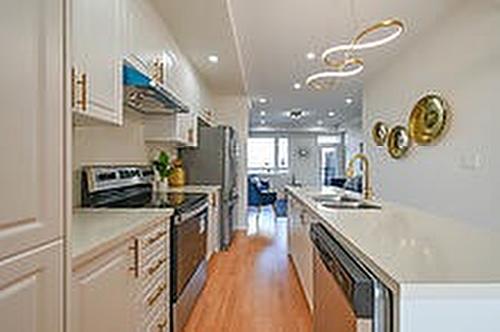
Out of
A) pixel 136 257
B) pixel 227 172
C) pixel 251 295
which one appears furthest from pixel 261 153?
pixel 136 257

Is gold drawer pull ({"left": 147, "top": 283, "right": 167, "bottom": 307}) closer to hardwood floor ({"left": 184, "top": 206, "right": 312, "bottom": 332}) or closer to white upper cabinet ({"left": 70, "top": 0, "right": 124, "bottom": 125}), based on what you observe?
hardwood floor ({"left": 184, "top": 206, "right": 312, "bottom": 332})

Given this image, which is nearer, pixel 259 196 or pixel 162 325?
pixel 162 325

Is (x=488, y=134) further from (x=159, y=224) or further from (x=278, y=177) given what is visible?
(x=278, y=177)

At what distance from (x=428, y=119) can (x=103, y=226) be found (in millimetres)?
3938

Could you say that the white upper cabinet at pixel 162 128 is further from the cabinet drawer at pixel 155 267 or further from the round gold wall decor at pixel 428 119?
the round gold wall decor at pixel 428 119

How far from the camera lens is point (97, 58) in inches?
85.5

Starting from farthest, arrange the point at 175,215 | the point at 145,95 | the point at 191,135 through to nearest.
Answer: the point at 191,135
the point at 145,95
the point at 175,215

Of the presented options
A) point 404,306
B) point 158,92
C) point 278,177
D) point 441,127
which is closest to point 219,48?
point 158,92

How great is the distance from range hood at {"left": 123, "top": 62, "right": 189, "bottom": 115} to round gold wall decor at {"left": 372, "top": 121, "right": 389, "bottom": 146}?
3.40 meters

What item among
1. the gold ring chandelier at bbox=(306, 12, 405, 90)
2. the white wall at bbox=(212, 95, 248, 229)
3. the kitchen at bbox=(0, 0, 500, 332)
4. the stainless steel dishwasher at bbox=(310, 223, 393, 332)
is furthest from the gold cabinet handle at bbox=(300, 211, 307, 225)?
the white wall at bbox=(212, 95, 248, 229)

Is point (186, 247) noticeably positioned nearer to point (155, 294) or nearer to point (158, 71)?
point (155, 294)

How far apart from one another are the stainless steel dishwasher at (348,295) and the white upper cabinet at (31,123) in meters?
0.89

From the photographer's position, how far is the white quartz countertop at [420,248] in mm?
1104

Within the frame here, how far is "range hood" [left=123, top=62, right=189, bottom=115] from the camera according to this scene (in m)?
2.72
